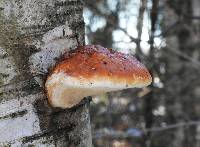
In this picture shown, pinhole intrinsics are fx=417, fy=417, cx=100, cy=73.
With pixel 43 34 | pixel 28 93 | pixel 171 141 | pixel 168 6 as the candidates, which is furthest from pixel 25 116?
pixel 171 141

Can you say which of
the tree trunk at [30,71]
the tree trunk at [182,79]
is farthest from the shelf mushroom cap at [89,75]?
the tree trunk at [182,79]

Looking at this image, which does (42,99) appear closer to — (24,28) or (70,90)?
(70,90)

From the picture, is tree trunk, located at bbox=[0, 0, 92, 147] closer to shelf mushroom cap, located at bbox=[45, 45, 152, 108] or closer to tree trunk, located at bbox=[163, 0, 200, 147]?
shelf mushroom cap, located at bbox=[45, 45, 152, 108]

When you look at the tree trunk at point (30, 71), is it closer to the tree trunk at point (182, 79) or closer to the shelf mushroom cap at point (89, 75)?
the shelf mushroom cap at point (89, 75)

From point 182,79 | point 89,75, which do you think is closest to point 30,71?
point 89,75

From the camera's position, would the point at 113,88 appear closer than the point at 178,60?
Yes

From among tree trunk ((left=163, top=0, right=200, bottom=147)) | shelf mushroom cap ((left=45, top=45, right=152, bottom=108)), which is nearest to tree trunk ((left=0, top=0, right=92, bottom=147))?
shelf mushroom cap ((left=45, top=45, right=152, bottom=108))
